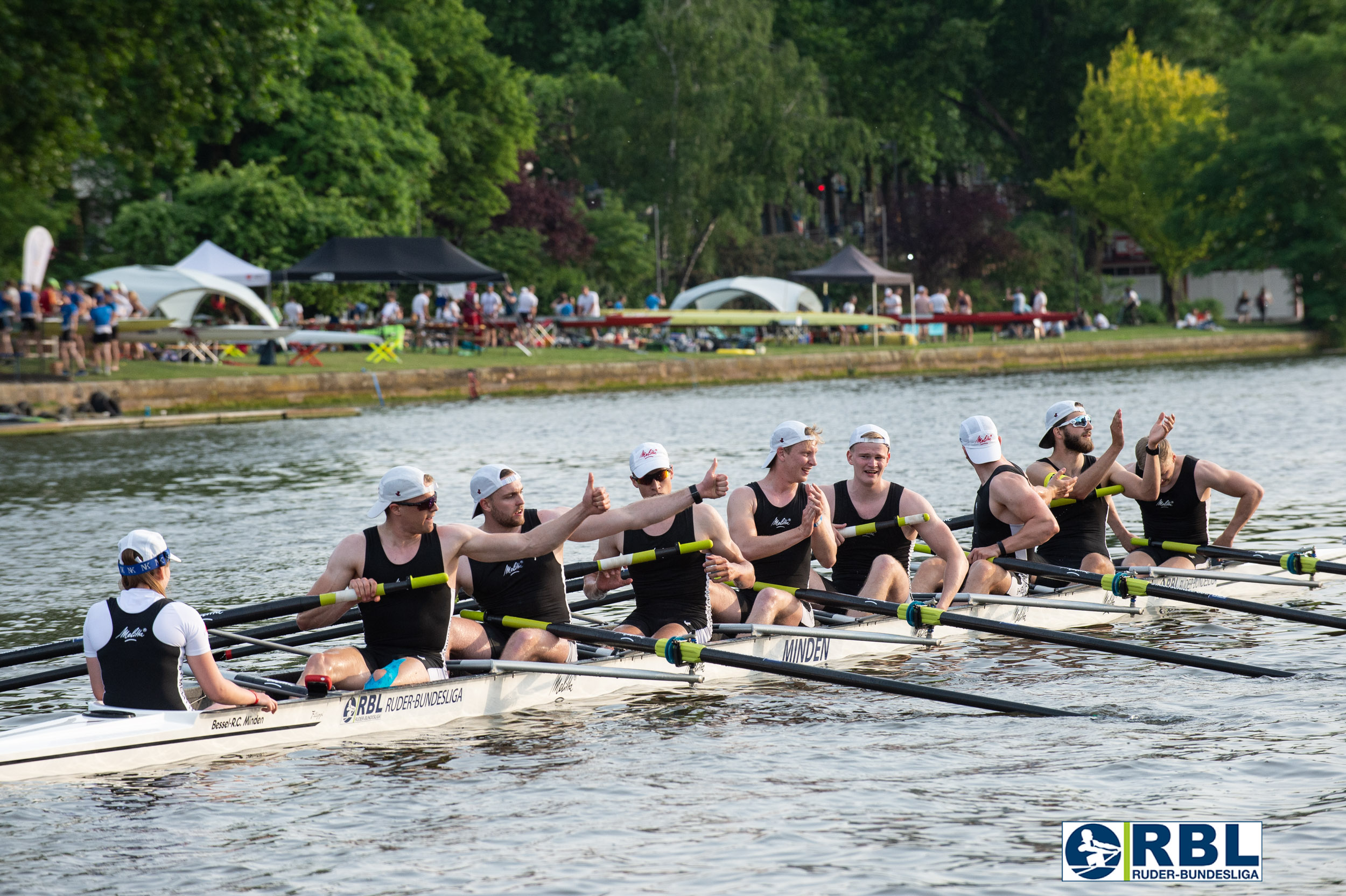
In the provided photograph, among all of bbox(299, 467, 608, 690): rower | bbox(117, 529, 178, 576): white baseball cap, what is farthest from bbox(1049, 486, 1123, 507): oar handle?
bbox(117, 529, 178, 576): white baseball cap

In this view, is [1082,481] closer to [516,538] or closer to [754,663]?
[754,663]

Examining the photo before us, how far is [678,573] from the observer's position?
1073cm

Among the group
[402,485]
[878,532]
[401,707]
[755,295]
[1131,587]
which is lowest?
[401,707]

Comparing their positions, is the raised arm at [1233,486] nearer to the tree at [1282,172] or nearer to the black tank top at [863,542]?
the black tank top at [863,542]

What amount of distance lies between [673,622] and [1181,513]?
5115 millimetres

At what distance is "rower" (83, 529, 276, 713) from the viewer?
8.44 meters

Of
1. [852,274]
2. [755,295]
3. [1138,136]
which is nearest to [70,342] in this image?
[755,295]

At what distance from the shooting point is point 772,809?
844 cm

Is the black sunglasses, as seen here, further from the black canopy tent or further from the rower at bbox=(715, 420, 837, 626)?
the black canopy tent

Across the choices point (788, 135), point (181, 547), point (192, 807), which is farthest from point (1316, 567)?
point (788, 135)

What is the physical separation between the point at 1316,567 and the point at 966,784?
20.0 feet

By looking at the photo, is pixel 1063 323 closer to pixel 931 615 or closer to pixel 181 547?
pixel 181 547

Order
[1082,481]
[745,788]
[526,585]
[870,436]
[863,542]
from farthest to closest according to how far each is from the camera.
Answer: [1082,481], [863,542], [870,436], [526,585], [745,788]

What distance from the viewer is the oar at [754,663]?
383 inches
